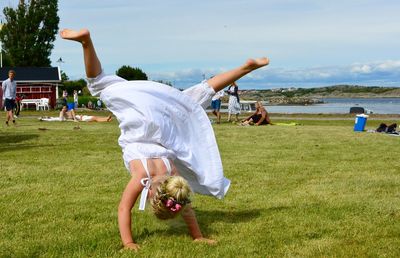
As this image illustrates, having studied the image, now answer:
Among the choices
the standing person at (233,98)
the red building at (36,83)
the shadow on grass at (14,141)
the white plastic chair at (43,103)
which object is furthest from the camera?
the red building at (36,83)

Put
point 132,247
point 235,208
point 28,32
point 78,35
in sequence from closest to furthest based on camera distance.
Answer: point 132,247 → point 78,35 → point 235,208 → point 28,32

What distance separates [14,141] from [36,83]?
1693 inches

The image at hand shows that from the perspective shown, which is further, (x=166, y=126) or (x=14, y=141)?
Result: (x=14, y=141)

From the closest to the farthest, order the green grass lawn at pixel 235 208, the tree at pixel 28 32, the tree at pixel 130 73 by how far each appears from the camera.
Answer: the green grass lawn at pixel 235 208 → the tree at pixel 28 32 → the tree at pixel 130 73

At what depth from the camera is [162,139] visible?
5.77 m

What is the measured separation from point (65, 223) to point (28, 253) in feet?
3.73

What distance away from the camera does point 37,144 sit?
582 inches

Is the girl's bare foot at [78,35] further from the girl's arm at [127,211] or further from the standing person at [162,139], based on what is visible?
the girl's arm at [127,211]

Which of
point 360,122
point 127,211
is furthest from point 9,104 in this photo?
point 127,211

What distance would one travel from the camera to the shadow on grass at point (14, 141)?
45.9 ft

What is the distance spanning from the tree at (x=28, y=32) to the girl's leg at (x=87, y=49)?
6544cm

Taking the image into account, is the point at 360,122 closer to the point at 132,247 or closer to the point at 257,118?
the point at 257,118

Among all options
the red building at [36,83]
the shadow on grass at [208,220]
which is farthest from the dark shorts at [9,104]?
the red building at [36,83]

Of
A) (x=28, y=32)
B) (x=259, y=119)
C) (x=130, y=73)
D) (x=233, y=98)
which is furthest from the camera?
(x=130, y=73)
